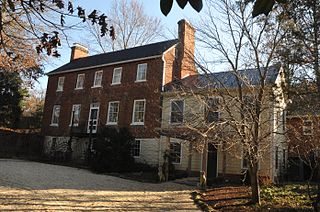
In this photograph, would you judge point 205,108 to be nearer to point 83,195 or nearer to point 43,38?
point 83,195

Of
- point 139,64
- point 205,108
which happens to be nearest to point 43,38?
point 205,108

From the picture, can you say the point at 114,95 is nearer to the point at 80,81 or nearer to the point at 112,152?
the point at 80,81

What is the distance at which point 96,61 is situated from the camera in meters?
28.2

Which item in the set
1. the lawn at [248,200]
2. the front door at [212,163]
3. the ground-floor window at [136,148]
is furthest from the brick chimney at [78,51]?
the lawn at [248,200]

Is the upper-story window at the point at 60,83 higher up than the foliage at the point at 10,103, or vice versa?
the upper-story window at the point at 60,83

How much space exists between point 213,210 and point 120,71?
16833 mm

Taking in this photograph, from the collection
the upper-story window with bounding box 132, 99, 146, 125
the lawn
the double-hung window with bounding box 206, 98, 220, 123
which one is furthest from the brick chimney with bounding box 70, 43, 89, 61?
the double-hung window with bounding box 206, 98, 220, 123

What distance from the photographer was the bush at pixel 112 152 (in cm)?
1961

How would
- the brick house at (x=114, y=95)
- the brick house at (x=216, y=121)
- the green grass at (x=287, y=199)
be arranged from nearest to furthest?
1. the green grass at (x=287, y=199)
2. the brick house at (x=216, y=121)
3. the brick house at (x=114, y=95)

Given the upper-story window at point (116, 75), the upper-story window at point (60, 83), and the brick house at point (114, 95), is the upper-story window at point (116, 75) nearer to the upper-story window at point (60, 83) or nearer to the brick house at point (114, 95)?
the brick house at point (114, 95)

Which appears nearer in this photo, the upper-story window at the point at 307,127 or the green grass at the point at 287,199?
the green grass at the point at 287,199

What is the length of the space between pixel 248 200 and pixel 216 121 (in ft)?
10.3

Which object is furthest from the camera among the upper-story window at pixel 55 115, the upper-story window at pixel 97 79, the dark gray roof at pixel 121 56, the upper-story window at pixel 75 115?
the upper-story window at pixel 55 115

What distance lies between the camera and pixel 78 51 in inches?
1293
